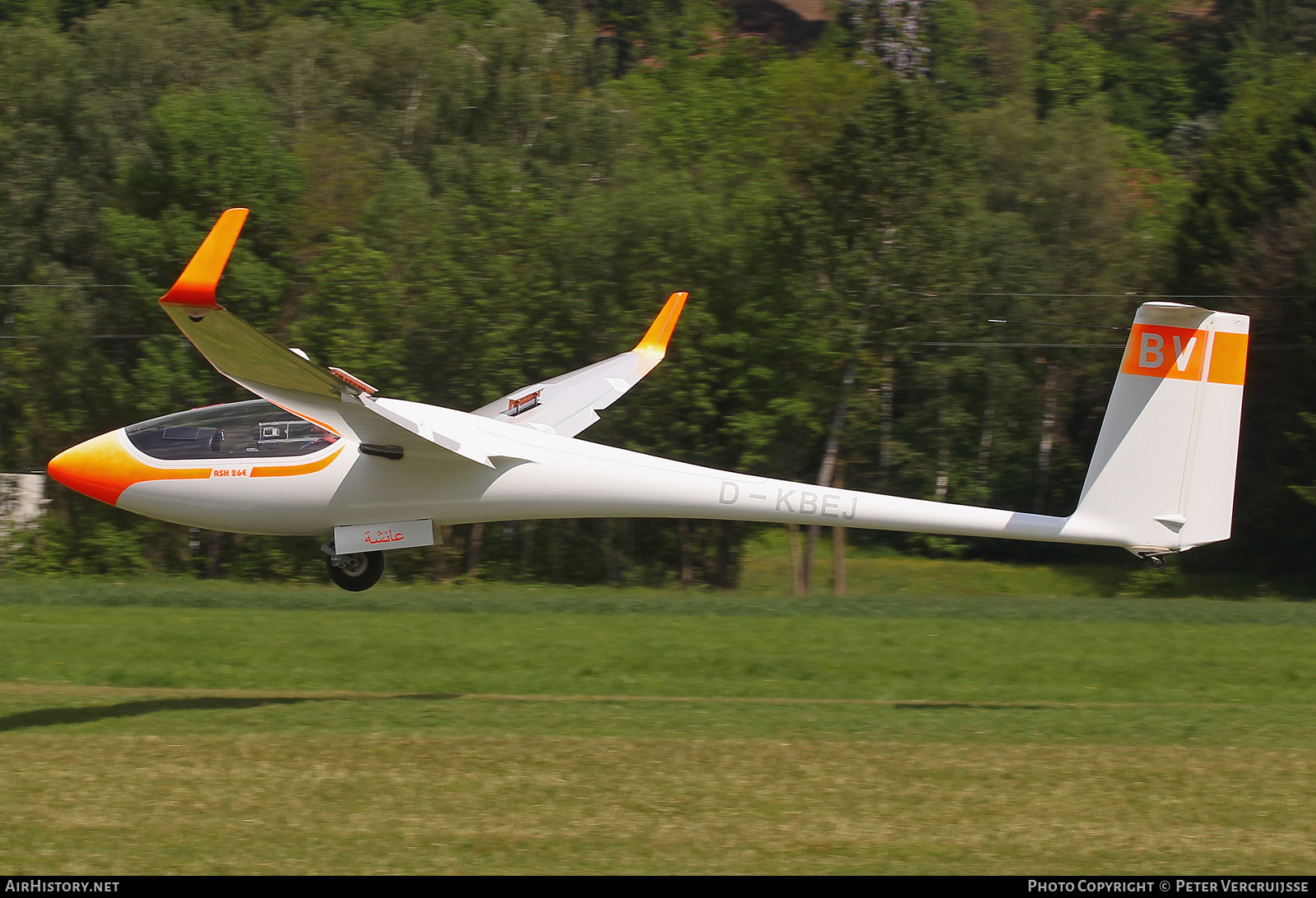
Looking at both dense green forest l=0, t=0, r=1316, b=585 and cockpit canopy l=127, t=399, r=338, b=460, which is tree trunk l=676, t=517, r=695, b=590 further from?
cockpit canopy l=127, t=399, r=338, b=460

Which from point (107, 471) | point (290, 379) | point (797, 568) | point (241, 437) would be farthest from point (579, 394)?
point (797, 568)

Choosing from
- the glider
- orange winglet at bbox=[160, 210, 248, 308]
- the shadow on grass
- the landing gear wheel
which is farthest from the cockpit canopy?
the shadow on grass

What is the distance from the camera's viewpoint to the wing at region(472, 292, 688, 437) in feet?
47.6

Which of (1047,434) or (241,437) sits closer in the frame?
(241,437)

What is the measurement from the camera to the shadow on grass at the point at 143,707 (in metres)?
15.8

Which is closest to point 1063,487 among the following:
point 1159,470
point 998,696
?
point 998,696

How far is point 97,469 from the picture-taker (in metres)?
12.0

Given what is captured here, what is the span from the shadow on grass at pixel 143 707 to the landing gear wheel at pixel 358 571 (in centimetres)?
494

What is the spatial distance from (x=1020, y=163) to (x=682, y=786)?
37462mm

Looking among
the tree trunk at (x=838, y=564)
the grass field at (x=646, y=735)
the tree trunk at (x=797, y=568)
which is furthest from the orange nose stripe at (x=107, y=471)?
the tree trunk at (x=838, y=564)

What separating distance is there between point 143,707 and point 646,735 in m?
6.39

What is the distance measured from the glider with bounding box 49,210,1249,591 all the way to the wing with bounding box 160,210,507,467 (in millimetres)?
25

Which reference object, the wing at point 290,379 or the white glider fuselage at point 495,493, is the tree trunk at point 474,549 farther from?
the wing at point 290,379

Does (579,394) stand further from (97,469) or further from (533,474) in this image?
(97,469)
